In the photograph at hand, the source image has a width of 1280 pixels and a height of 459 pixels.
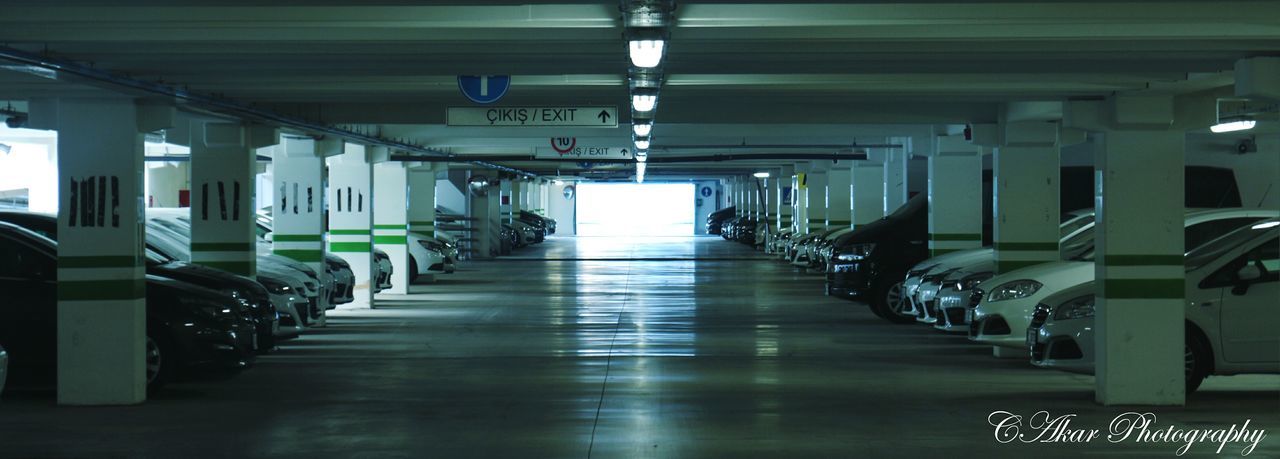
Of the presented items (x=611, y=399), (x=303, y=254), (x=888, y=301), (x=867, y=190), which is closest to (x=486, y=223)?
(x=867, y=190)

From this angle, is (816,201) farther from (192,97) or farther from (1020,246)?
(192,97)

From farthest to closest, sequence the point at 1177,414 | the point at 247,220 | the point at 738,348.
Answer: the point at 247,220 < the point at 738,348 < the point at 1177,414

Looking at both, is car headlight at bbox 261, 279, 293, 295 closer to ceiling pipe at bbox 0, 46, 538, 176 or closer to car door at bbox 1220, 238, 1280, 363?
ceiling pipe at bbox 0, 46, 538, 176

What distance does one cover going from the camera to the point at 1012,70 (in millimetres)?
9492

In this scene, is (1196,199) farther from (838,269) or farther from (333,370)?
(333,370)

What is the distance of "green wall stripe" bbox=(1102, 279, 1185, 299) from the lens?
991cm

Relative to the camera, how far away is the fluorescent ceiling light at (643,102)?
11.3m

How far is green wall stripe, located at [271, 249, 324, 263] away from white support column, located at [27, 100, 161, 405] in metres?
6.74

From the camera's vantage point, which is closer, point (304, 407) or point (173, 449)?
point (173, 449)

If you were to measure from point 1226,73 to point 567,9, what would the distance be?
192 inches

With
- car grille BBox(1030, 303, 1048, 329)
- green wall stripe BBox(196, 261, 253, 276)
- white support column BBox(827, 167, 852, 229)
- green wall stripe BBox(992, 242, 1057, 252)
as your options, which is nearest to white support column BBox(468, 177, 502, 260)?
white support column BBox(827, 167, 852, 229)

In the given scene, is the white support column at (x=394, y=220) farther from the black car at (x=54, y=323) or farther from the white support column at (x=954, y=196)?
the black car at (x=54, y=323)

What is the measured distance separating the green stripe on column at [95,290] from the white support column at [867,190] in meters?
18.3

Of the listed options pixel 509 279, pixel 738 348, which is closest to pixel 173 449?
pixel 738 348
